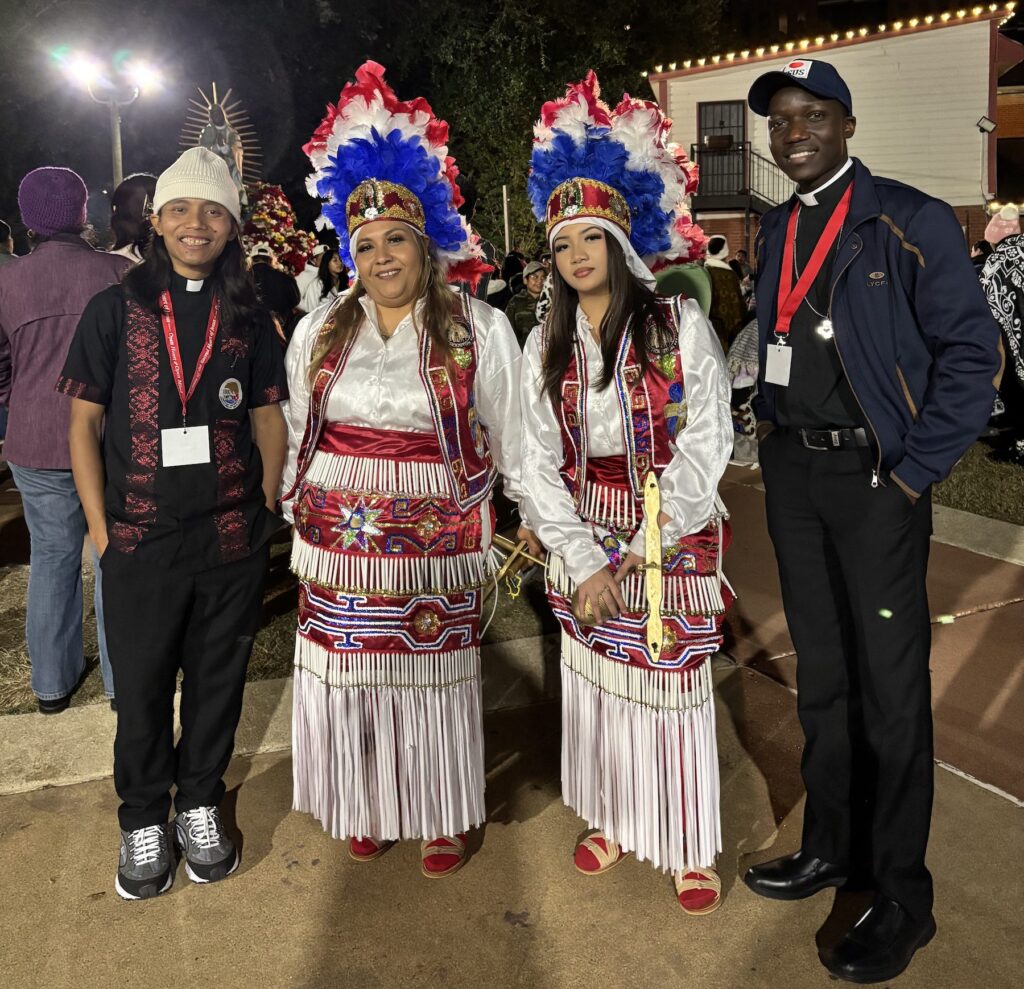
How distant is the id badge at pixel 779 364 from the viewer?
2.74m

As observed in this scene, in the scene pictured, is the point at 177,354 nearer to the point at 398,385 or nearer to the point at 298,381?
the point at 298,381

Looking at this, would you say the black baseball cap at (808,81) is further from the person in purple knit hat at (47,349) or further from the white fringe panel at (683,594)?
the person in purple knit hat at (47,349)

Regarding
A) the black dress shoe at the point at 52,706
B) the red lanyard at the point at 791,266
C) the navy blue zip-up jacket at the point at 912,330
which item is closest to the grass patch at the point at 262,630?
the black dress shoe at the point at 52,706

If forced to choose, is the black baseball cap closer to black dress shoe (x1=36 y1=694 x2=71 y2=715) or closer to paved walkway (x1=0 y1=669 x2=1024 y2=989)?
paved walkway (x1=0 y1=669 x2=1024 y2=989)

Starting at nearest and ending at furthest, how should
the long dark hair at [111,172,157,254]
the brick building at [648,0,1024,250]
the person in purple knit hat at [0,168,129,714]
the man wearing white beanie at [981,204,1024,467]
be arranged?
the person in purple knit hat at [0,168,129,714] < the long dark hair at [111,172,157,254] < the man wearing white beanie at [981,204,1024,467] < the brick building at [648,0,1024,250]

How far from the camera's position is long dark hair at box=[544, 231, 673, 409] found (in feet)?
9.34

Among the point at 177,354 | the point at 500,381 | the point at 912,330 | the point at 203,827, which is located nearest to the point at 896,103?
the point at 500,381

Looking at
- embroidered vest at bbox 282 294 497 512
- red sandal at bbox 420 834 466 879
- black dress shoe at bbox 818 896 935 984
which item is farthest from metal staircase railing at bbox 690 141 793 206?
black dress shoe at bbox 818 896 935 984

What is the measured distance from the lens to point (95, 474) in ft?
9.70

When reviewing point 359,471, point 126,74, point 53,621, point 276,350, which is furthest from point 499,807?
point 126,74

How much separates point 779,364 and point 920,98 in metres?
20.4

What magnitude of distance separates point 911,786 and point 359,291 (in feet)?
7.03

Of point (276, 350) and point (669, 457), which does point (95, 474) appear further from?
point (669, 457)

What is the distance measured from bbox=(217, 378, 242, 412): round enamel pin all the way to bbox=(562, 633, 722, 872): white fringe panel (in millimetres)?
1272
